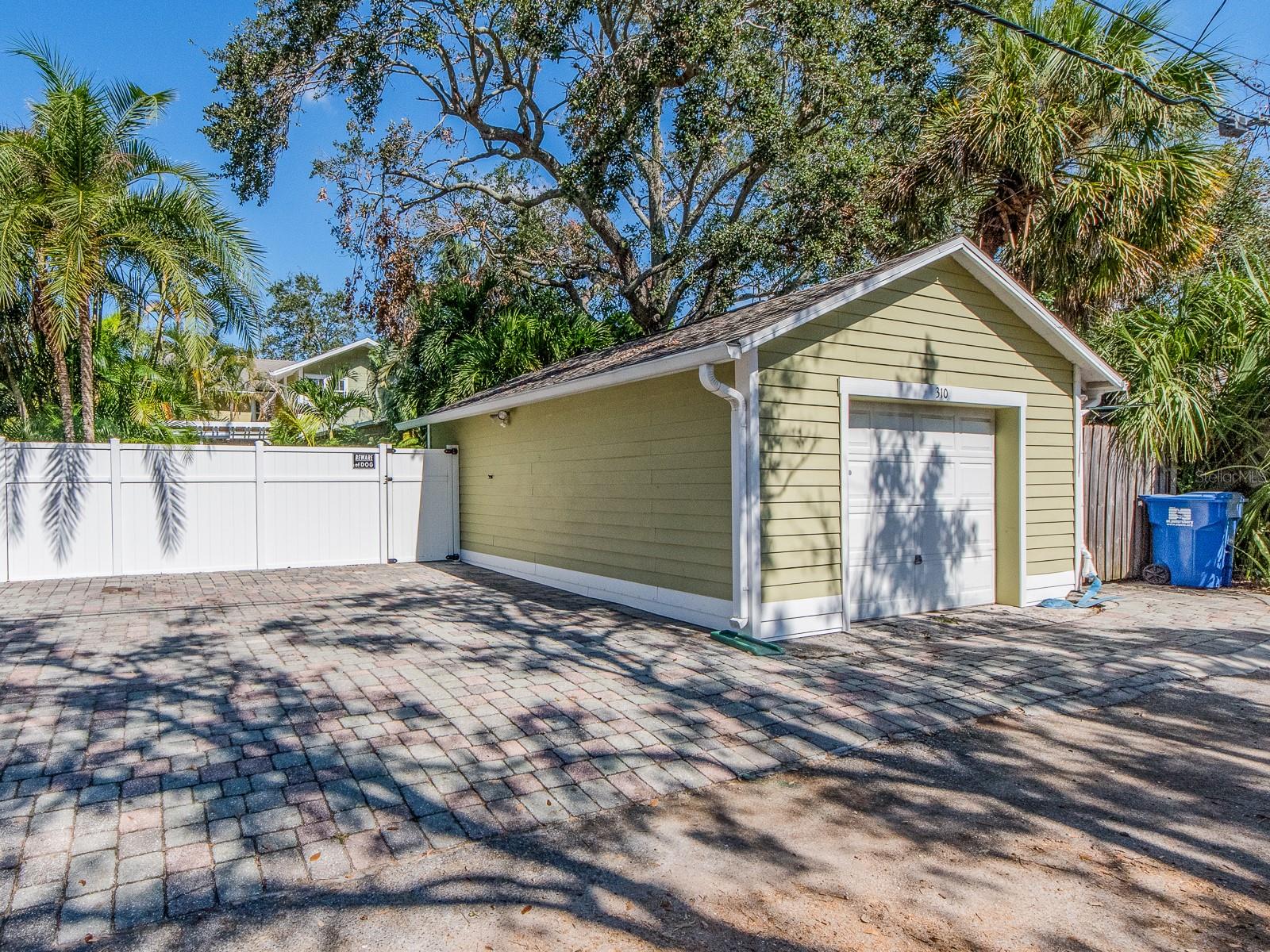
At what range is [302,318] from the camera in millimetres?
38312

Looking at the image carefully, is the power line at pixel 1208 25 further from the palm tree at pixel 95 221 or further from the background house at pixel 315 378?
the background house at pixel 315 378

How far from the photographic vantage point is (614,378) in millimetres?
7168

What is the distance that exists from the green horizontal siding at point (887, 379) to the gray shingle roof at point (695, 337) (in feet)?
0.73

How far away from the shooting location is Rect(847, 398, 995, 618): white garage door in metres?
6.86

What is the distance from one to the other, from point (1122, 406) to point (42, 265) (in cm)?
1292

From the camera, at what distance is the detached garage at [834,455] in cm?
616

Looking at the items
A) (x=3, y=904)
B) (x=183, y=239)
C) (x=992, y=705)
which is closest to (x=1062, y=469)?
(x=992, y=705)

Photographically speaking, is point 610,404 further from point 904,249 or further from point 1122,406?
point 904,249

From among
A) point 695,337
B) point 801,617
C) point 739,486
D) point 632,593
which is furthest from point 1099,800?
point 695,337

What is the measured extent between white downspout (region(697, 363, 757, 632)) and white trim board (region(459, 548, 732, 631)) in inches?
9.5

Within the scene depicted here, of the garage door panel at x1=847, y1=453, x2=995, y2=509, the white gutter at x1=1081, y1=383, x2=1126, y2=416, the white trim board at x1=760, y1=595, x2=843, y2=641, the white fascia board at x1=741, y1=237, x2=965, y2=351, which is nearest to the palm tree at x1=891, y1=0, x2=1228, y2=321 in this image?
the white gutter at x1=1081, y1=383, x2=1126, y2=416

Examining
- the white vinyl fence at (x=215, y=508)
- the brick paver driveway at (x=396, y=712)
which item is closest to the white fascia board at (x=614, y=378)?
the white vinyl fence at (x=215, y=508)

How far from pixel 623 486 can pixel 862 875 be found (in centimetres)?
512

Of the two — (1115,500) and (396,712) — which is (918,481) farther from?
(396,712)
